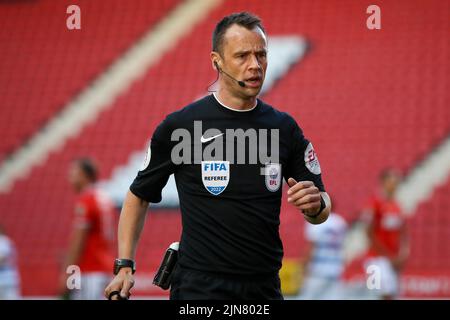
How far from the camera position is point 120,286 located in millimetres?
3240

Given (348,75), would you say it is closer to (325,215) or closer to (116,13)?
(116,13)

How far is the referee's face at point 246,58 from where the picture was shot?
328 centimetres

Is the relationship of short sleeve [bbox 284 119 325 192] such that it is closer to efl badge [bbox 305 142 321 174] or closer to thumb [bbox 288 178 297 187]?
efl badge [bbox 305 142 321 174]

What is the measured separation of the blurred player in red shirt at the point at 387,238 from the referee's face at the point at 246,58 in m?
5.79

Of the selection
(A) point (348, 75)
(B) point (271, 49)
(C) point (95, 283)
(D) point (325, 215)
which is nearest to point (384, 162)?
(A) point (348, 75)

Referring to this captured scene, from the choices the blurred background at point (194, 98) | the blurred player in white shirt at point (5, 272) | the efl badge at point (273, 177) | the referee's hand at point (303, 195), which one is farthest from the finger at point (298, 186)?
the blurred background at point (194, 98)

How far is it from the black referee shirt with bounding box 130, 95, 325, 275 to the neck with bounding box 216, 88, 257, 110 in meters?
0.02

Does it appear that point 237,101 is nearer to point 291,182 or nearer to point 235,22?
point 235,22

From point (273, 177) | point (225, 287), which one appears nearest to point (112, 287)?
point (225, 287)

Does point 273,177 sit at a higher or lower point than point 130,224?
higher

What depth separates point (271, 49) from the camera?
13617 millimetres

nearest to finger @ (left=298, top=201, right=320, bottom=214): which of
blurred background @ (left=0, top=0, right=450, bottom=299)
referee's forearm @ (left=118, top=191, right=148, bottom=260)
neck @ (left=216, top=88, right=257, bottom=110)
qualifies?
neck @ (left=216, top=88, right=257, bottom=110)

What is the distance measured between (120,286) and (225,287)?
1.28 feet

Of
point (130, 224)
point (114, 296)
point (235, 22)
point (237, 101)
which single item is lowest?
point (114, 296)
